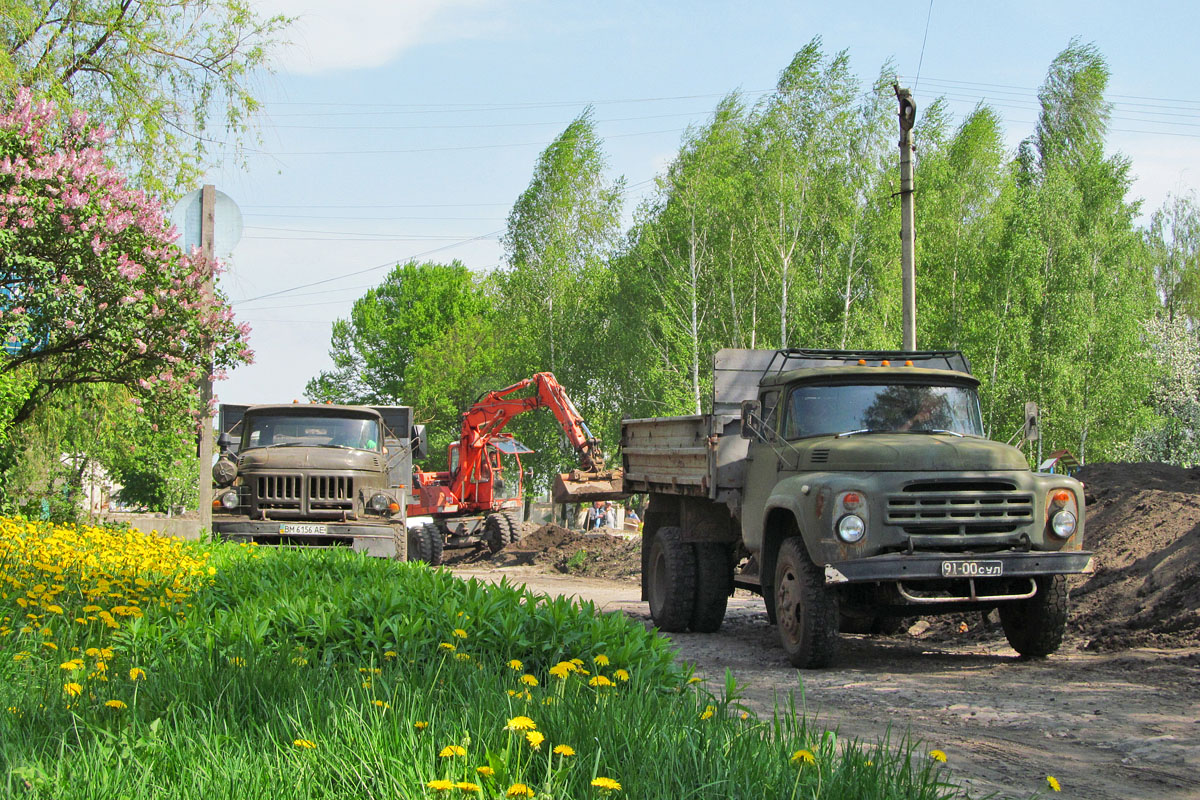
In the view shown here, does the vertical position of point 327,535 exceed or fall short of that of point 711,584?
it exceeds it

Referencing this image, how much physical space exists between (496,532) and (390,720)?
22.5 meters

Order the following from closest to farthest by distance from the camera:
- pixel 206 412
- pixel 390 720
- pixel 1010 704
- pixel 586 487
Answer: pixel 390 720, pixel 1010 704, pixel 206 412, pixel 586 487

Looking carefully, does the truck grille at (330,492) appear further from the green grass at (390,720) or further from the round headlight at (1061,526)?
the round headlight at (1061,526)

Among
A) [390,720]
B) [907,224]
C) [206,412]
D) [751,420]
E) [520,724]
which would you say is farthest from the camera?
[907,224]

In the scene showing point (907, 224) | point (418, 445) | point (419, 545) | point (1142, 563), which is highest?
point (907, 224)

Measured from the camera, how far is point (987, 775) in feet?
16.7

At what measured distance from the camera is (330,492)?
552 inches

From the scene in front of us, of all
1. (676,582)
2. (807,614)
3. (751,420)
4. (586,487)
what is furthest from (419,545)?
(807,614)

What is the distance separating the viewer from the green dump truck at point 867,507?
8.20m

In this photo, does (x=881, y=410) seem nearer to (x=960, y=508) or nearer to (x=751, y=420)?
(x=751, y=420)

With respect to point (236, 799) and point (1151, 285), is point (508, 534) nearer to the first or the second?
point (236, 799)

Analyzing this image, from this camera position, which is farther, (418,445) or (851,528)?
(418,445)

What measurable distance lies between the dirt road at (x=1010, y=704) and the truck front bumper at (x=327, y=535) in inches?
180

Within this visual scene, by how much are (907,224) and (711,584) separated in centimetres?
689
